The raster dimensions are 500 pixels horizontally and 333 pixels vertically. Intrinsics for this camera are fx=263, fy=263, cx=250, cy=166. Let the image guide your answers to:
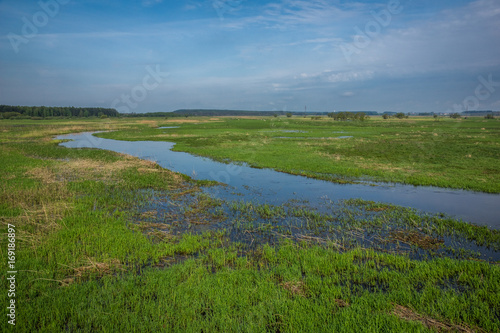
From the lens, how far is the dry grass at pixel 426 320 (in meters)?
6.17

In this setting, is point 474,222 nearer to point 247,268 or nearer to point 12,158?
point 247,268

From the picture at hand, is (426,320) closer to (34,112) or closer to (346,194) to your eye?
(346,194)

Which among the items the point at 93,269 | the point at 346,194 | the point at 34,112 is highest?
the point at 34,112

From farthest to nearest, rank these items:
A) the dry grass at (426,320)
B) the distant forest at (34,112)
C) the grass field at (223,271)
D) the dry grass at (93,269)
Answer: the distant forest at (34,112), the dry grass at (93,269), the grass field at (223,271), the dry grass at (426,320)

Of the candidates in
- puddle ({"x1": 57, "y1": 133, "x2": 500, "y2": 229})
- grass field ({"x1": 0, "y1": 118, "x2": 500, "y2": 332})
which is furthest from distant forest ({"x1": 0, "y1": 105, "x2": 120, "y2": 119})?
grass field ({"x1": 0, "y1": 118, "x2": 500, "y2": 332})

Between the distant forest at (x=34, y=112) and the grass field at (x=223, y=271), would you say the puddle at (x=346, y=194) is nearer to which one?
the grass field at (x=223, y=271)

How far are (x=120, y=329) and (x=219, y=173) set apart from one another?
19.6m

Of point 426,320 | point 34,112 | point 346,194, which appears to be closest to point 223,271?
point 426,320

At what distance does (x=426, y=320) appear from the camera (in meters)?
6.48

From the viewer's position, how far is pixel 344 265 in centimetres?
926

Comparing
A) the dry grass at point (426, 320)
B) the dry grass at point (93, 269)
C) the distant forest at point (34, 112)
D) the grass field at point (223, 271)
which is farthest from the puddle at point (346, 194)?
the distant forest at point (34, 112)

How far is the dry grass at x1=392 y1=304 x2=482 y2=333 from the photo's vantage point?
6168 millimetres

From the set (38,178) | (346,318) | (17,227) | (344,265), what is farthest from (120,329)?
(38,178)

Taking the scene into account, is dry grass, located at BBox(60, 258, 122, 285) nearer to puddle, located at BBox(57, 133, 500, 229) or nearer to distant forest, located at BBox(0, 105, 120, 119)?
puddle, located at BBox(57, 133, 500, 229)
